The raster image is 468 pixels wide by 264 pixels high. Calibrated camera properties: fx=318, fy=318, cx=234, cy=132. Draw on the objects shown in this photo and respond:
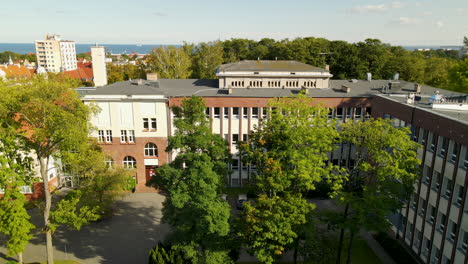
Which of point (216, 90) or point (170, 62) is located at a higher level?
point (170, 62)

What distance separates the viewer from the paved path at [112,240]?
28547 mm

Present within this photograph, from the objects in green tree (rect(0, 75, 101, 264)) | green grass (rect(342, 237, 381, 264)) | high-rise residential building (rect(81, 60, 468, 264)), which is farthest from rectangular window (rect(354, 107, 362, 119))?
green tree (rect(0, 75, 101, 264))

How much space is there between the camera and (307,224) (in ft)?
71.5

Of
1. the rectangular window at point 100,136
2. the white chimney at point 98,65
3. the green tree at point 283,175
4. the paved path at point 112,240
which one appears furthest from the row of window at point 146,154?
the white chimney at point 98,65

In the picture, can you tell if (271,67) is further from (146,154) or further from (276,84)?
(146,154)

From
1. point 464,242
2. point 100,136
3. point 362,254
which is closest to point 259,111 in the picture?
point 362,254

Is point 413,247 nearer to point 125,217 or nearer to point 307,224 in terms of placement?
point 307,224

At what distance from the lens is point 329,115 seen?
41.5 metres

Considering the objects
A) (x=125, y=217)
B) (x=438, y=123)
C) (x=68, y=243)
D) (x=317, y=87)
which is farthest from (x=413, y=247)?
(x=68, y=243)

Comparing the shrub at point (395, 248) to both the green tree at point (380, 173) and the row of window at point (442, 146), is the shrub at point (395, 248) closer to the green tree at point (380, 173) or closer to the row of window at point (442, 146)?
the green tree at point (380, 173)

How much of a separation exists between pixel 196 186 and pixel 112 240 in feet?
51.2

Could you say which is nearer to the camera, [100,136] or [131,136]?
[100,136]

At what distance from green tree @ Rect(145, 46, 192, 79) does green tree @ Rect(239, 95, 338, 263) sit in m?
54.1

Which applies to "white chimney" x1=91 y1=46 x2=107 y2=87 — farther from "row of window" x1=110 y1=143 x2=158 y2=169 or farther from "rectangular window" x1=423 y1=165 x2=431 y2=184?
"rectangular window" x1=423 y1=165 x2=431 y2=184
